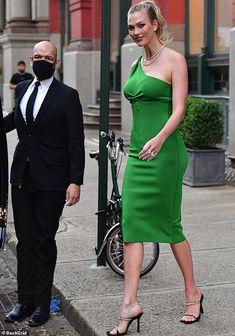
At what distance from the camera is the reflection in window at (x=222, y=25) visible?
14805 millimetres

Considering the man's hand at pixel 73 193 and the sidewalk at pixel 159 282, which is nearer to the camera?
the sidewalk at pixel 159 282

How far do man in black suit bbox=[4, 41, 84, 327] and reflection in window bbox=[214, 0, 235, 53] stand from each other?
1033cm

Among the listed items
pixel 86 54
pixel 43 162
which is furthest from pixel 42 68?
pixel 86 54

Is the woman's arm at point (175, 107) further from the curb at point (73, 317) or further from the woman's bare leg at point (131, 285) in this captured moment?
the curb at point (73, 317)

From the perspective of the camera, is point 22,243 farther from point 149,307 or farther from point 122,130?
point 122,130

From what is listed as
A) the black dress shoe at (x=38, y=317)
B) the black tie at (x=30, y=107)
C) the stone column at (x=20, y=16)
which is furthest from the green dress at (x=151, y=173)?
the stone column at (x=20, y=16)

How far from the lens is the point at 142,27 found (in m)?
4.48

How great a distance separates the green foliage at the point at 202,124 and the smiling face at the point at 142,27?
5.73 m

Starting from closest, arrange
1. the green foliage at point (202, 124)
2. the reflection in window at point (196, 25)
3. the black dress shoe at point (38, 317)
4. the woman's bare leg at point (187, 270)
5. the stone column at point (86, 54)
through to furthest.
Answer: the woman's bare leg at point (187, 270) < the black dress shoe at point (38, 317) < the green foliage at point (202, 124) < the reflection in window at point (196, 25) < the stone column at point (86, 54)

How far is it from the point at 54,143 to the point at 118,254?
1409mm

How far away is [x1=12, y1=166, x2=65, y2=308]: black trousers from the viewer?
16.6 ft

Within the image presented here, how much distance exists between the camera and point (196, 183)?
10461 millimetres

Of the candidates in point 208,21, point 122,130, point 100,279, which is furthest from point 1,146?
point 122,130

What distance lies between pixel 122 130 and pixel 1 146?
12.8m
